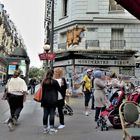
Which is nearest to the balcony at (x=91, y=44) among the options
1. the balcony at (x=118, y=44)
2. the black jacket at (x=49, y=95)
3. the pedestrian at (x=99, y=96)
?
the balcony at (x=118, y=44)

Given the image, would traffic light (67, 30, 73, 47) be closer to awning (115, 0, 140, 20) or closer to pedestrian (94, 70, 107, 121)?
pedestrian (94, 70, 107, 121)

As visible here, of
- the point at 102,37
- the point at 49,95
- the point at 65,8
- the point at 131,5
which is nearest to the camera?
the point at 131,5

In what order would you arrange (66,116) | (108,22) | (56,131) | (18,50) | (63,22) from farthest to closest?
(18,50) → (63,22) → (108,22) → (66,116) → (56,131)

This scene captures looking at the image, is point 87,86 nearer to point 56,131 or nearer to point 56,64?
point 56,131

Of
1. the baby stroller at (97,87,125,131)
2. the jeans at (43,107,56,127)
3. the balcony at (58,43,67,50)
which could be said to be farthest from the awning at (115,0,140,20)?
the balcony at (58,43,67,50)

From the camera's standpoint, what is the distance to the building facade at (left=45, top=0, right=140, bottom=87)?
117ft

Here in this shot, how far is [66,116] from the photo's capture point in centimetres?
1653

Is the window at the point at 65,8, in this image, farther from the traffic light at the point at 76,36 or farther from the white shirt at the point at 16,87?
the white shirt at the point at 16,87

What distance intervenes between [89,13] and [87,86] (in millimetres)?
18582

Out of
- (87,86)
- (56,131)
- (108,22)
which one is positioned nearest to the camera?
(56,131)

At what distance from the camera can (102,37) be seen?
3584 cm

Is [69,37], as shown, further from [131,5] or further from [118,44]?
[131,5]

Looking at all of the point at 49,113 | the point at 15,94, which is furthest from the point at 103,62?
the point at 49,113

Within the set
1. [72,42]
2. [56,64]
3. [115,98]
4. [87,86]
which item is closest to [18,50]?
Answer: [56,64]
